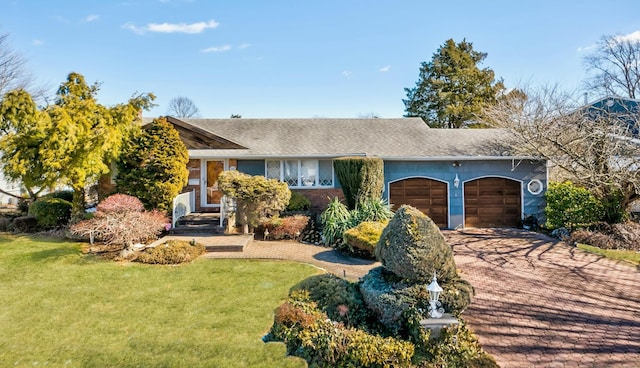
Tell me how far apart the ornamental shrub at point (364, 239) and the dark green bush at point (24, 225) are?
1219cm

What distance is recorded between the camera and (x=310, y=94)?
23781 millimetres

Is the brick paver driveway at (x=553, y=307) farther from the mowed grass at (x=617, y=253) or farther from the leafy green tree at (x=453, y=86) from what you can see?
the leafy green tree at (x=453, y=86)

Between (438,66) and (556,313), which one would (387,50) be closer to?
(556,313)

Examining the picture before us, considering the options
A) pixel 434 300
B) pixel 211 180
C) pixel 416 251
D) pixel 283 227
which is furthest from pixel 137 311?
pixel 211 180

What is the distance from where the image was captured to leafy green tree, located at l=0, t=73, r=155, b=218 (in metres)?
11.0

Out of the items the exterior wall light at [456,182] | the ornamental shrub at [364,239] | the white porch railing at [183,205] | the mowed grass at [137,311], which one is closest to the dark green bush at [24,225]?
the mowed grass at [137,311]

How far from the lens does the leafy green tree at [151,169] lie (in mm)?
12242

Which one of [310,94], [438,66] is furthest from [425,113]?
[310,94]

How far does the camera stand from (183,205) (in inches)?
538

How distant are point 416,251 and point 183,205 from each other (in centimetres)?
1047

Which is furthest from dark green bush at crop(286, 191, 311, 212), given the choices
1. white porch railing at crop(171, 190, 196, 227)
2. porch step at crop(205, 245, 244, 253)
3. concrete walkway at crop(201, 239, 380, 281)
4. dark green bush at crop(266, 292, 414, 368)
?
dark green bush at crop(266, 292, 414, 368)

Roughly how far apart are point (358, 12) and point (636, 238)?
12.4 metres

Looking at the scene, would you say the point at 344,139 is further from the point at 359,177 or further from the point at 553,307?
the point at 553,307

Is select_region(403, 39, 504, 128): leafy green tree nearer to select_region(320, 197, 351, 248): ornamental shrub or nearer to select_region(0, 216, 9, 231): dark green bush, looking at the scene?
select_region(320, 197, 351, 248): ornamental shrub
